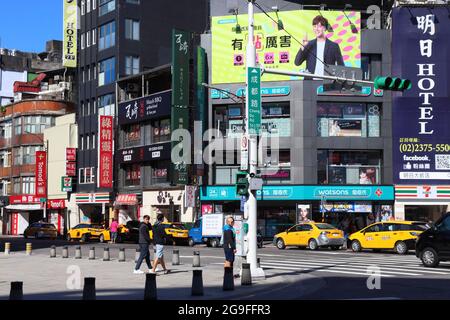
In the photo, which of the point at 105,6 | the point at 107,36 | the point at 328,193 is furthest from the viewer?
the point at 105,6

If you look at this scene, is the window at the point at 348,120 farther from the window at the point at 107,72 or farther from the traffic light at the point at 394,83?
the traffic light at the point at 394,83

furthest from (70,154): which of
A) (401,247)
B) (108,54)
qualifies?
(401,247)

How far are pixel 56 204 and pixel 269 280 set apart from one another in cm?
5087

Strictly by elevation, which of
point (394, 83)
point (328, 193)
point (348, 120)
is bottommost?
point (328, 193)

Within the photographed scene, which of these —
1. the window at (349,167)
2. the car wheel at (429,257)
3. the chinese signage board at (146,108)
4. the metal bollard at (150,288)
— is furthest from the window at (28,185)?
the metal bollard at (150,288)

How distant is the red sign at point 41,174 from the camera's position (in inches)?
2638

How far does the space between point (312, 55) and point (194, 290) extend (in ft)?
113

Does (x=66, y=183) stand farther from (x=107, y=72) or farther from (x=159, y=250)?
(x=159, y=250)

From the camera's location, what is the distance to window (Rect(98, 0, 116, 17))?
59.6 metres

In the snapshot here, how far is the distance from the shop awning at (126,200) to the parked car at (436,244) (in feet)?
118

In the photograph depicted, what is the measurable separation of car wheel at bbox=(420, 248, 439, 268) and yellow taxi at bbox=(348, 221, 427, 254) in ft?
29.7

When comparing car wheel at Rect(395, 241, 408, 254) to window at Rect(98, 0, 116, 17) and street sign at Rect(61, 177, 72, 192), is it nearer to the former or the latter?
window at Rect(98, 0, 116, 17)

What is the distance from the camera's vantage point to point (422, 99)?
44656mm
